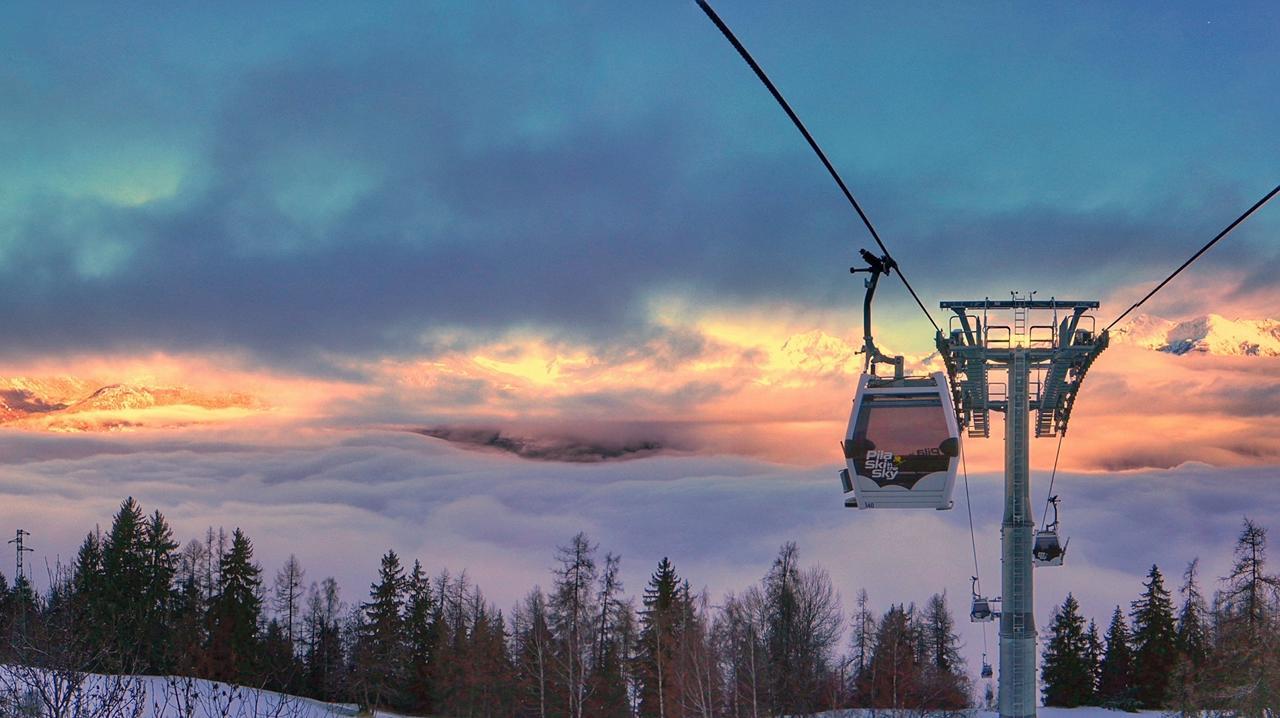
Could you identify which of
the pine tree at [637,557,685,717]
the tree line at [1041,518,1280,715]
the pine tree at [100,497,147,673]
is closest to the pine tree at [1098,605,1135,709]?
the tree line at [1041,518,1280,715]

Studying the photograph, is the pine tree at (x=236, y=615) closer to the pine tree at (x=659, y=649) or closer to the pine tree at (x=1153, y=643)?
the pine tree at (x=659, y=649)

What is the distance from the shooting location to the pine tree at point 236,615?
2655 inches

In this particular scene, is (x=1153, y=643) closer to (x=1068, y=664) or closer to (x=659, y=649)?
(x=1068, y=664)

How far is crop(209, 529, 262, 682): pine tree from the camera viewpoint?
67.4 m

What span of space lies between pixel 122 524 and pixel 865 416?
6897 cm

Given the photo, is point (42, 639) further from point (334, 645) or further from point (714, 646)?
point (334, 645)

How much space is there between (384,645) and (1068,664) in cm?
4431

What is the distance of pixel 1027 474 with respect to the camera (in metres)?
27.1

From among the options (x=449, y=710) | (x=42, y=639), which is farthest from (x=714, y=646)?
(x=42, y=639)

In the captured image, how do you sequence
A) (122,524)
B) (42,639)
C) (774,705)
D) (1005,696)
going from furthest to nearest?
(122,524) → (774,705) → (1005,696) → (42,639)

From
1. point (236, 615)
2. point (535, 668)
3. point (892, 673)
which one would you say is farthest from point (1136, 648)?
point (236, 615)

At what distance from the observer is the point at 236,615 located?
6950 cm

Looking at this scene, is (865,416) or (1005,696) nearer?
(865,416)

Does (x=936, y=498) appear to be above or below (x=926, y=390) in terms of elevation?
below
